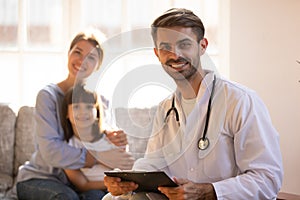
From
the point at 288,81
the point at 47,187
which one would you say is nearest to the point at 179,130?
the point at 47,187

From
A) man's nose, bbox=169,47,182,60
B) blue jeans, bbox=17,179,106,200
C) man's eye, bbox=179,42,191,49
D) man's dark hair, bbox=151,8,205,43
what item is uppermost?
man's dark hair, bbox=151,8,205,43

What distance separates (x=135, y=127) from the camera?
2098mm

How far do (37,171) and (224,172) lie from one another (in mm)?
1233

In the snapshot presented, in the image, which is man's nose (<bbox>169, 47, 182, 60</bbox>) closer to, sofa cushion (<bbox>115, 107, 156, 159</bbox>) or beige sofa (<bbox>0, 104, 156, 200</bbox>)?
sofa cushion (<bbox>115, 107, 156, 159</bbox>)

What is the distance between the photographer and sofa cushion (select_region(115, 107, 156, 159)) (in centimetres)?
197

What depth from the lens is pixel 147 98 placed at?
1.94 metres

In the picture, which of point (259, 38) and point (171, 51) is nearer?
point (171, 51)

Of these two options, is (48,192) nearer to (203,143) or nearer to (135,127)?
(135,127)

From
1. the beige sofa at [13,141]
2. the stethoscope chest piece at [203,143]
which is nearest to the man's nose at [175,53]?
the stethoscope chest piece at [203,143]

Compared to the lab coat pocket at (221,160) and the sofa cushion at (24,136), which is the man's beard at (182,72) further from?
the sofa cushion at (24,136)

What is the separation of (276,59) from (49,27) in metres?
1.40

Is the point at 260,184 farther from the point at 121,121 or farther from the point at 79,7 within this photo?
the point at 79,7

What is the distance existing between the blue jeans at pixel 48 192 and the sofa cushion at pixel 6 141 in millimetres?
331

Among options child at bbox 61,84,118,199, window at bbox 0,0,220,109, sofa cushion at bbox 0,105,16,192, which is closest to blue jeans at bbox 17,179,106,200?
child at bbox 61,84,118,199
